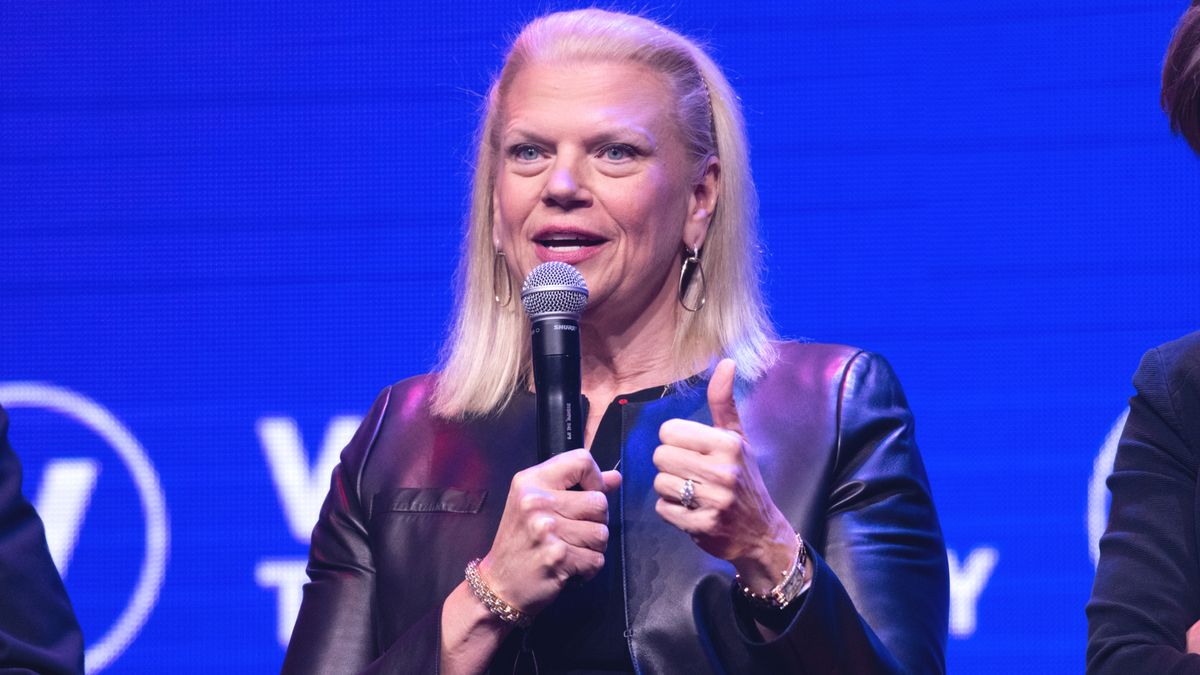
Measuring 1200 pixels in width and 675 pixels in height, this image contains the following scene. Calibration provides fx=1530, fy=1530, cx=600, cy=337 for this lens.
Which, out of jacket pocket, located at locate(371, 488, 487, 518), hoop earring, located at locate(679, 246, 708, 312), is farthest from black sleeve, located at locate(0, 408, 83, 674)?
hoop earring, located at locate(679, 246, 708, 312)

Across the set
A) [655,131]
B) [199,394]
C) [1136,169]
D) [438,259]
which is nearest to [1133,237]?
[1136,169]

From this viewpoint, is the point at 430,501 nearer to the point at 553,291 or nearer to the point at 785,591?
the point at 553,291

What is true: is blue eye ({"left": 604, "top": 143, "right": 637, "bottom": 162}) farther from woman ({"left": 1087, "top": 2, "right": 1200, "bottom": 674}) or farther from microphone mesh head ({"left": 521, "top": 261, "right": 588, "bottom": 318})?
woman ({"left": 1087, "top": 2, "right": 1200, "bottom": 674})

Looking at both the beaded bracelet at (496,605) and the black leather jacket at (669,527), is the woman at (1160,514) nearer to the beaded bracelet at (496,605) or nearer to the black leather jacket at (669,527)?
the black leather jacket at (669,527)

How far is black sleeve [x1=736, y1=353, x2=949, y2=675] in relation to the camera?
1.92 metres

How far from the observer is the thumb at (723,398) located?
6.28 feet

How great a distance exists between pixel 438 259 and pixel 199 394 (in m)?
0.60

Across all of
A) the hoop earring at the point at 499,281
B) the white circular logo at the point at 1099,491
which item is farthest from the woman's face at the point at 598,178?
the white circular logo at the point at 1099,491

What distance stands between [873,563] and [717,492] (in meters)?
0.41

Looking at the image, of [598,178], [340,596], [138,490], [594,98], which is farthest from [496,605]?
[138,490]

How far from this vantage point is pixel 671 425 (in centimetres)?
186

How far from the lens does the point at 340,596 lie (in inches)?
93.4

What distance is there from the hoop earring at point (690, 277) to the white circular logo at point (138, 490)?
1.39 metres

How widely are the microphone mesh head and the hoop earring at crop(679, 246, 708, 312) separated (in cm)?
49
